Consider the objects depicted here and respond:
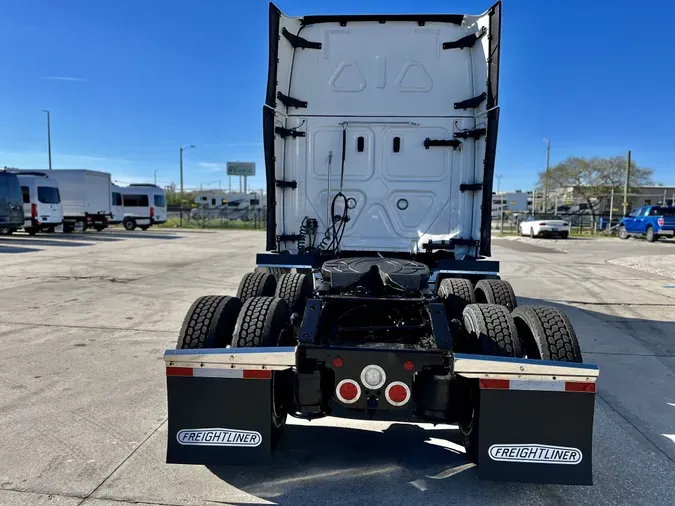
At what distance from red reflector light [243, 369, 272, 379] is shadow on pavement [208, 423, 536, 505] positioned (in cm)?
71

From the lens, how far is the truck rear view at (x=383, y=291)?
2488 mm

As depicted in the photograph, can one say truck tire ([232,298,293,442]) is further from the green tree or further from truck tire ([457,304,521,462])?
the green tree

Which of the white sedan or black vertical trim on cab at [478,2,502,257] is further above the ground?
black vertical trim on cab at [478,2,502,257]

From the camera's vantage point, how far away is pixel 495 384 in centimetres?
246

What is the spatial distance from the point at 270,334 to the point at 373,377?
0.79 meters

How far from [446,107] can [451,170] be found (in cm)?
68

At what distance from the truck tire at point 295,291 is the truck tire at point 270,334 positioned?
1.02 meters

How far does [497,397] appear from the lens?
2479mm

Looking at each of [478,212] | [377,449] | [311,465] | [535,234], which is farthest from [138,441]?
[535,234]

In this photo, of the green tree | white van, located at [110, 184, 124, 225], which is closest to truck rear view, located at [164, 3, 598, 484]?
white van, located at [110, 184, 124, 225]

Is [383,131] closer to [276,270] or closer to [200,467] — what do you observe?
[276,270]

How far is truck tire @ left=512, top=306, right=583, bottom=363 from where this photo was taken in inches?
110

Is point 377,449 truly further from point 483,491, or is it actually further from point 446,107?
point 446,107

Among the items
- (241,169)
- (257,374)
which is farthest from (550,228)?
(241,169)
